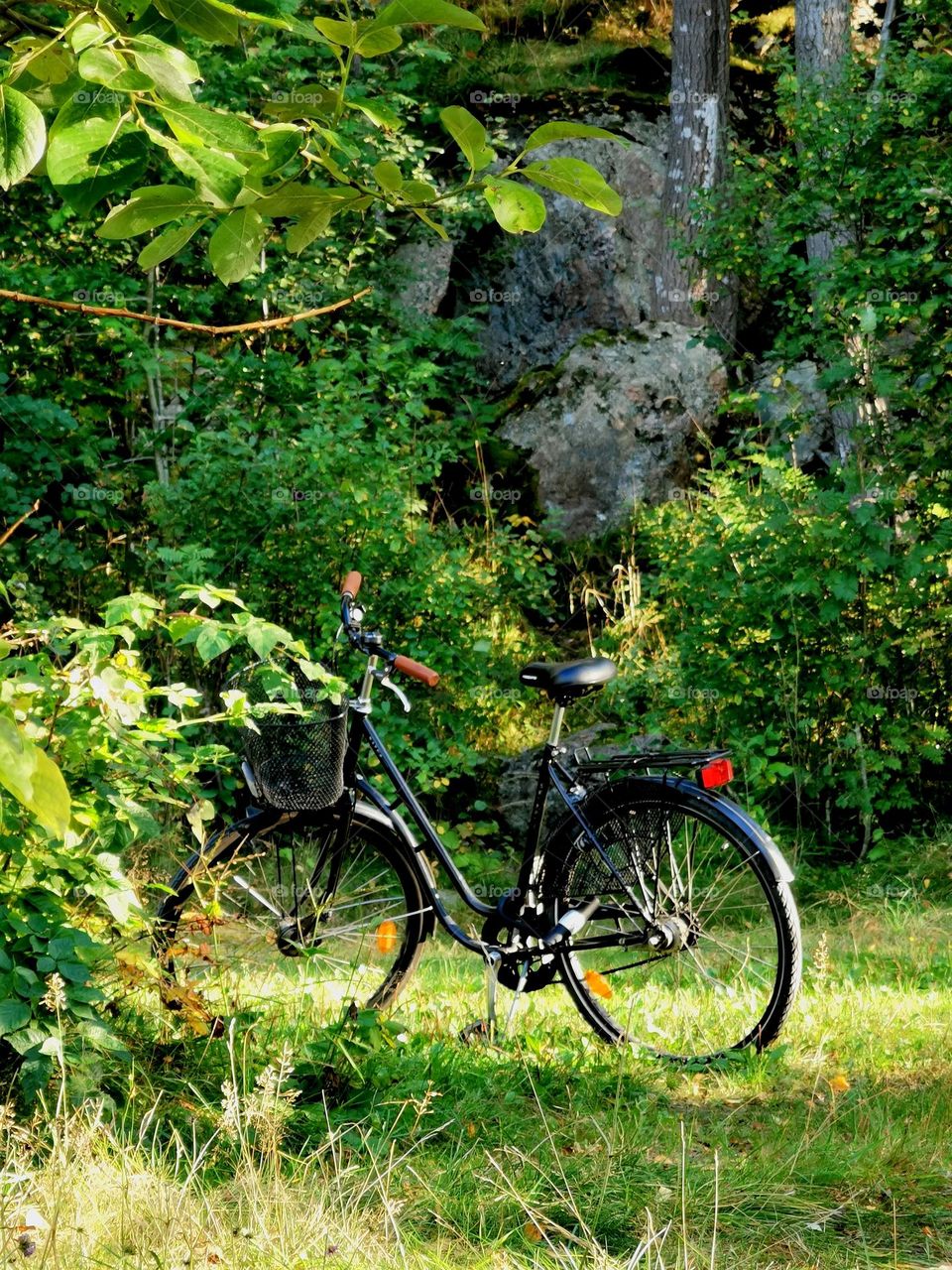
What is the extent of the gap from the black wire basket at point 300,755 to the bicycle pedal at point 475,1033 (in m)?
0.73

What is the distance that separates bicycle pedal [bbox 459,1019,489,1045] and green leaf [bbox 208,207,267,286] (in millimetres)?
2701

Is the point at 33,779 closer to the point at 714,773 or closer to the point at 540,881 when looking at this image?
the point at 714,773

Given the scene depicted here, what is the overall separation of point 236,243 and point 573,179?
1.25 ft

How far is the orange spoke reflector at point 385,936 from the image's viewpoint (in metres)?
3.97

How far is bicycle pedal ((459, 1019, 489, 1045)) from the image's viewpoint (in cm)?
377

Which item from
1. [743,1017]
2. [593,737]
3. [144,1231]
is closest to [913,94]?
[593,737]

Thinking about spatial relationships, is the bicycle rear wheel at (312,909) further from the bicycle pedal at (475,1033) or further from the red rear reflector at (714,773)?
the red rear reflector at (714,773)

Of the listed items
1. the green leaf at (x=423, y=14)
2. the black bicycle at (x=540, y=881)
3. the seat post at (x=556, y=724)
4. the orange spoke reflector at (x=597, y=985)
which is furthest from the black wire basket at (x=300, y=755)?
the green leaf at (x=423, y=14)

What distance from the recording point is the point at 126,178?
142 centimetres

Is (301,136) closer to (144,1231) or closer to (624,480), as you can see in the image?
(144,1231)

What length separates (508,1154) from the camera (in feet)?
10.0

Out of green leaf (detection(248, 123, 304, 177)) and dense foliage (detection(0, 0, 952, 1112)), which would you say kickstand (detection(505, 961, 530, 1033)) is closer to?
dense foliage (detection(0, 0, 952, 1112))

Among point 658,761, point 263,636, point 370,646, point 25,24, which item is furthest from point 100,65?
point 370,646

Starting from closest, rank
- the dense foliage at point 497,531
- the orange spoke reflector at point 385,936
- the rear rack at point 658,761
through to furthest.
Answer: the rear rack at point 658,761
the orange spoke reflector at point 385,936
the dense foliage at point 497,531
